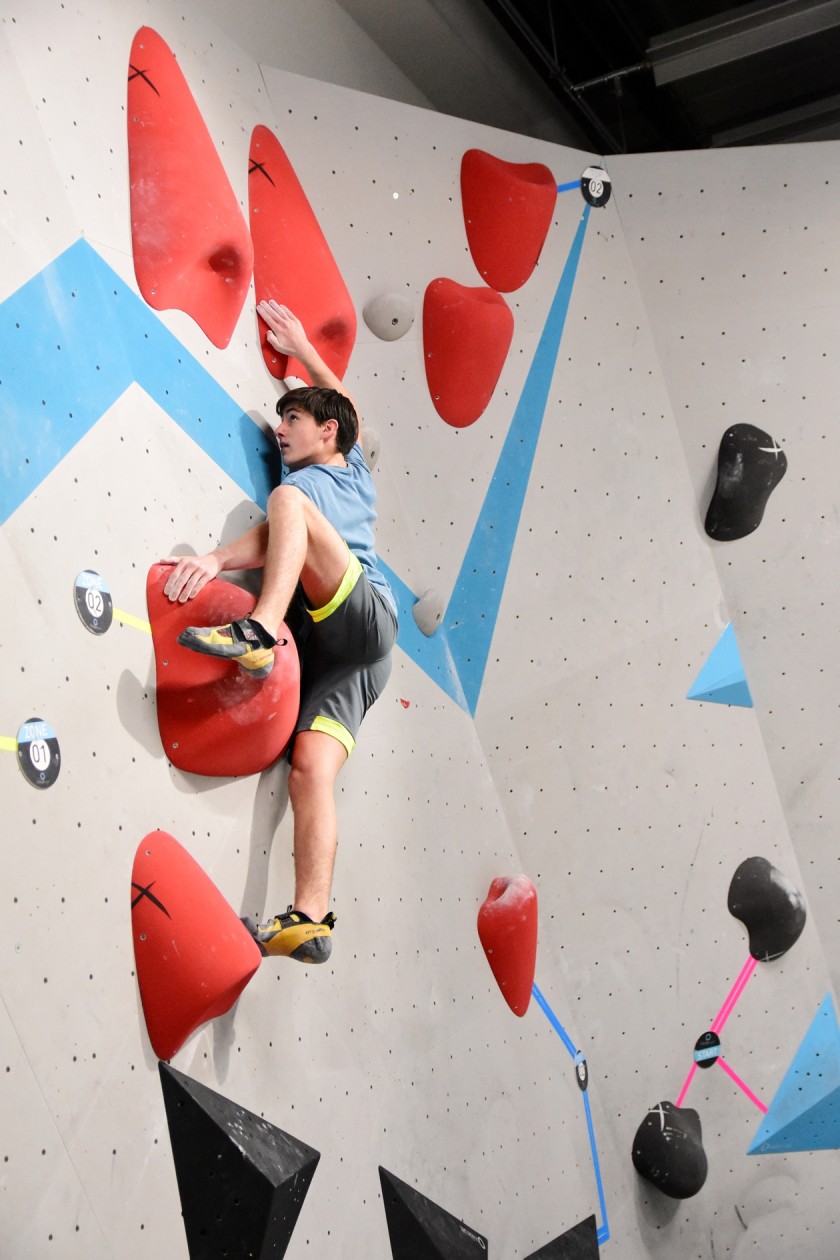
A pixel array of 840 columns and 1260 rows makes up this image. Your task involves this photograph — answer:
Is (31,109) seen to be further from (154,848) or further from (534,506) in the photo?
(534,506)

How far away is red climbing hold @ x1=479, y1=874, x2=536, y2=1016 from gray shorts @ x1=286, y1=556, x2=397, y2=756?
0.72m

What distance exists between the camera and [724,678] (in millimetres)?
3297

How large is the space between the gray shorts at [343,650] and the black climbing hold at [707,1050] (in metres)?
1.51

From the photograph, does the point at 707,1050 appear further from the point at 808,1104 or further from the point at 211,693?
the point at 211,693

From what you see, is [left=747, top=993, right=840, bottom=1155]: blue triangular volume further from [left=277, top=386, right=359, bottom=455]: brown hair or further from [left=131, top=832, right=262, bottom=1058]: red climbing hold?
[left=277, top=386, right=359, bottom=455]: brown hair

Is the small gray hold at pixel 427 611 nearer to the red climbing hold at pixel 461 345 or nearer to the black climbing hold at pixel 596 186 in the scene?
the red climbing hold at pixel 461 345

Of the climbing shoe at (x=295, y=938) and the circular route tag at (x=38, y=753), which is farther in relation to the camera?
the climbing shoe at (x=295, y=938)

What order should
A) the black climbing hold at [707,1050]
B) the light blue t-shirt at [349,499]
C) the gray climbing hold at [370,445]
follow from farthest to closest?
the black climbing hold at [707,1050], the gray climbing hold at [370,445], the light blue t-shirt at [349,499]

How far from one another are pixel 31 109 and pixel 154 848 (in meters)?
1.23

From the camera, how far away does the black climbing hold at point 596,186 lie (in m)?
3.24

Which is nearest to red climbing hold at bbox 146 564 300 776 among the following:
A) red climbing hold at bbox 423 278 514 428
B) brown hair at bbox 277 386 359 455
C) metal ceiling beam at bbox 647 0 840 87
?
brown hair at bbox 277 386 359 455

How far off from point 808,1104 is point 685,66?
3171mm

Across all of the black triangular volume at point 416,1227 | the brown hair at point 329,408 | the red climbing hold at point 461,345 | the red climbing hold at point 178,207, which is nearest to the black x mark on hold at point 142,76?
the red climbing hold at point 178,207

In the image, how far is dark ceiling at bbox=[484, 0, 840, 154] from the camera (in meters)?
3.67
